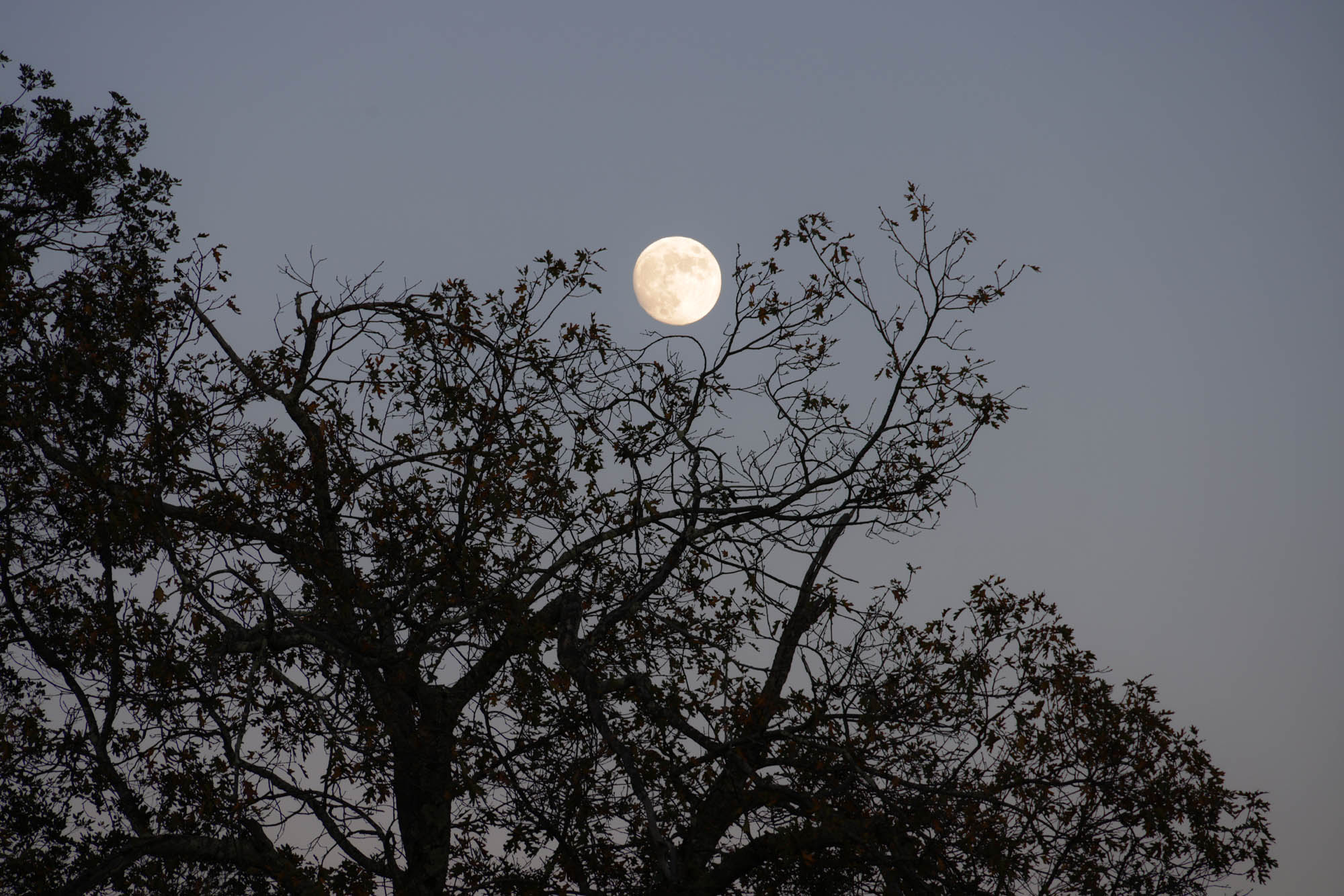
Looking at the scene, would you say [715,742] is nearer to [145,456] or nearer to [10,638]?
[145,456]

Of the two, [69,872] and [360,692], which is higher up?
[360,692]

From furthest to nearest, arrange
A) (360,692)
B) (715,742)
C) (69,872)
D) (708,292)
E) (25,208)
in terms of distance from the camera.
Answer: (708,292)
(25,208)
(69,872)
(360,692)
(715,742)

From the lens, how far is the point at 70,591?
35.4 feet

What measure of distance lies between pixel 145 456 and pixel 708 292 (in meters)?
8.84

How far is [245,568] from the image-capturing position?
861cm

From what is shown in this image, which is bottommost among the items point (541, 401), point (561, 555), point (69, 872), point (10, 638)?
point (69, 872)

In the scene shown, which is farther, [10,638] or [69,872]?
[10,638]

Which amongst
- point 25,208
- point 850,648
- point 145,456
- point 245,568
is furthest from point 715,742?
point 25,208

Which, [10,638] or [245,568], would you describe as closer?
[245,568]

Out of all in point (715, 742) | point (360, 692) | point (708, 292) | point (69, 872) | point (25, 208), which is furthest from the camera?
point (708, 292)

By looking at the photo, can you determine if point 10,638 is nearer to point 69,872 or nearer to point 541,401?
point 69,872

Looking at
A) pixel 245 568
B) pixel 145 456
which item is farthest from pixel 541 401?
pixel 145 456

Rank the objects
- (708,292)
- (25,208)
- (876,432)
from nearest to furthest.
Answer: (876,432) < (25,208) < (708,292)

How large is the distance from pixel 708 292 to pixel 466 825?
927cm
